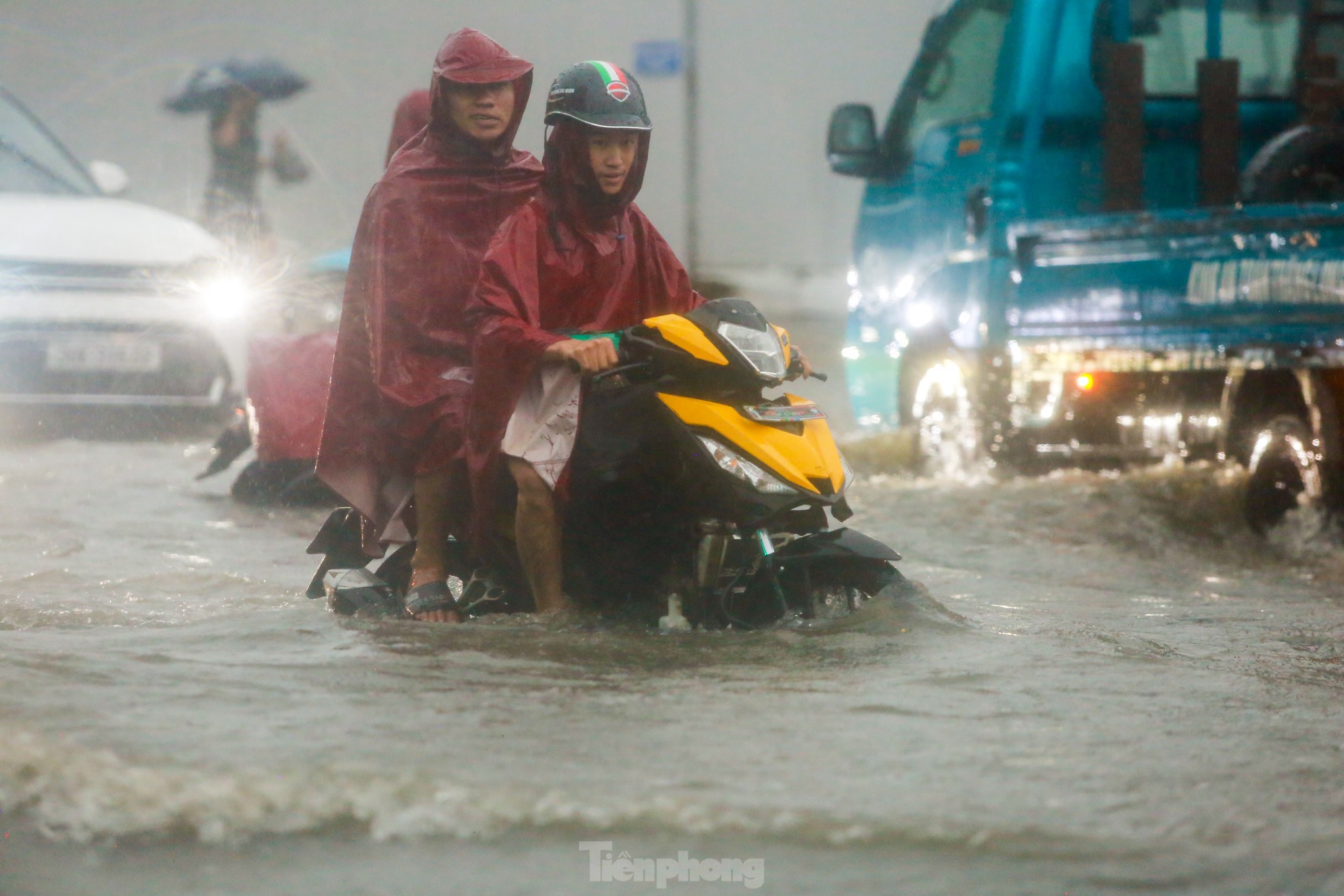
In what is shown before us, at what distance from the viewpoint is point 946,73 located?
919 cm

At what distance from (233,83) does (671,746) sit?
10.8 metres

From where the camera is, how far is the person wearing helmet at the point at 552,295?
15.6 feet

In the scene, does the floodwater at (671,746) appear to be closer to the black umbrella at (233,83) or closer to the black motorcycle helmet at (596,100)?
the black motorcycle helmet at (596,100)

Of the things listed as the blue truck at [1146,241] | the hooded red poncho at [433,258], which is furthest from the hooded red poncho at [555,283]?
the blue truck at [1146,241]

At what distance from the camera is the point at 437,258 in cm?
530

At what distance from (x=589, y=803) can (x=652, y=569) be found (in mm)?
1535

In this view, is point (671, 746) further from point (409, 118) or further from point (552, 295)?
point (409, 118)

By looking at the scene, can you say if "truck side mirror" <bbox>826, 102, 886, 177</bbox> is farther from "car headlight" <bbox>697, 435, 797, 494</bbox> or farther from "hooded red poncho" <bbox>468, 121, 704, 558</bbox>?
"car headlight" <bbox>697, 435, 797, 494</bbox>

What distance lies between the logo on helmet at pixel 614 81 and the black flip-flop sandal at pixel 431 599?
1437 millimetres

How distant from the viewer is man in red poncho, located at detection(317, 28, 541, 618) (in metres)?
5.23

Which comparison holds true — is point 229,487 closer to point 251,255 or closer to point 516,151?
point 251,255

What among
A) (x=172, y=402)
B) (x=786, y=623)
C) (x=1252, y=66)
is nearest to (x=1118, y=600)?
(x=786, y=623)

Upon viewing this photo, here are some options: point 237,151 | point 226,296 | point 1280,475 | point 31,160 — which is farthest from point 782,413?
point 237,151

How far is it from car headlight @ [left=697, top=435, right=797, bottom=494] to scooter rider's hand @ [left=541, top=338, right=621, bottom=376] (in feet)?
1.02
